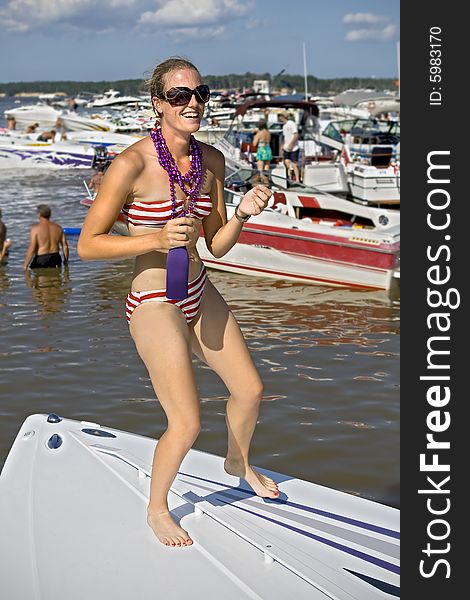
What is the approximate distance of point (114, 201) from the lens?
3268mm

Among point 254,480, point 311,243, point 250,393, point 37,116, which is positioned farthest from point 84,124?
point 250,393

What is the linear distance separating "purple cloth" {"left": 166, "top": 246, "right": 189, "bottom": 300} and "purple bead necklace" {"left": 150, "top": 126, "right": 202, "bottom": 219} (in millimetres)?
229

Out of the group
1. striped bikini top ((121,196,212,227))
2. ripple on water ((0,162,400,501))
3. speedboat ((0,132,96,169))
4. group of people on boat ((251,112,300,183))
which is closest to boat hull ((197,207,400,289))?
ripple on water ((0,162,400,501))

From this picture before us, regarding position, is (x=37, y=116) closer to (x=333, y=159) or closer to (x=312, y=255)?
(x=333, y=159)

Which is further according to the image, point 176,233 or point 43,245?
point 43,245

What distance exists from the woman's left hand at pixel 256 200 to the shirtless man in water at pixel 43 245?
32.2 ft

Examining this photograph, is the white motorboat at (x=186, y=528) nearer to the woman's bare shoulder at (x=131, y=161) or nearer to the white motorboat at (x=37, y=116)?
the woman's bare shoulder at (x=131, y=161)

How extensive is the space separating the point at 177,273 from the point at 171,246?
0.14m

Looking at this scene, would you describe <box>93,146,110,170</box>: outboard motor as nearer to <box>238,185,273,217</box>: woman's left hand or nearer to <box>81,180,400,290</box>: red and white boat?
<box>81,180,400,290</box>: red and white boat

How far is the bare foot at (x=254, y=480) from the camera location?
3988 millimetres

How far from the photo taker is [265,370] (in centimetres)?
830

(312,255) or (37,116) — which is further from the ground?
(37,116)

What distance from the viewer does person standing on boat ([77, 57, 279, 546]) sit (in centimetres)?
327

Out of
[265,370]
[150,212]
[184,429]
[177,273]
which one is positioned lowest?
[265,370]
